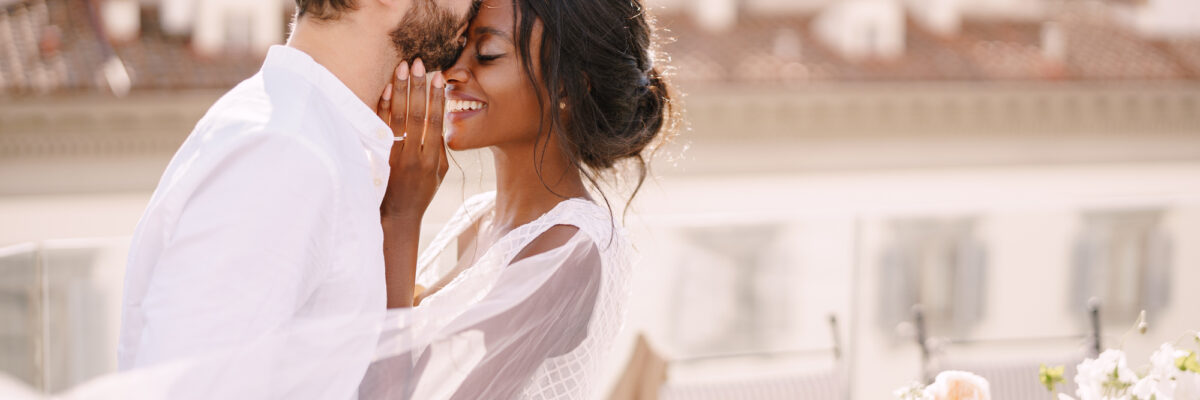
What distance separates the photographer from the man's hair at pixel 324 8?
1.57 meters

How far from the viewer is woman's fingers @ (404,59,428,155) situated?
5.62ft

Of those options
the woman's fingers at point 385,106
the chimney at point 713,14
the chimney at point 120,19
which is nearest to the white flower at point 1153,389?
the woman's fingers at point 385,106

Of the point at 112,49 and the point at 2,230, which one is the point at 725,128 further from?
the point at 2,230

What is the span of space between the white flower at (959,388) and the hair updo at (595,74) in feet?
2.05

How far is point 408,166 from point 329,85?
0.24 meters

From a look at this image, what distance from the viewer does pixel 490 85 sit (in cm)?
192

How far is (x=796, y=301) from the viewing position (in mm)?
4344

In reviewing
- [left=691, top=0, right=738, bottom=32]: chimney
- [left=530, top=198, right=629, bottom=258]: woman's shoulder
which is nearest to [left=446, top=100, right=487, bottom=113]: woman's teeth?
[left=530, top=198, right=629, bottom=258]: woman's shoulder

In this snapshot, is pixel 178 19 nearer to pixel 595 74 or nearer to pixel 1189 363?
pixel 595 74

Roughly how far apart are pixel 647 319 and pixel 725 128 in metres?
8.59

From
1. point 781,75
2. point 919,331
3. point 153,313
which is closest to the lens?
point 153,313

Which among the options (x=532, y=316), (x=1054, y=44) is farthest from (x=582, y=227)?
(x=1054, y=44)

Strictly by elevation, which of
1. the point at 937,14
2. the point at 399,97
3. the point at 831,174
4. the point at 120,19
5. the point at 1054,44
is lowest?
the point at 831,174

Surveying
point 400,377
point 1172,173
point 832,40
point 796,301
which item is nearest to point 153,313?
point 400,377
